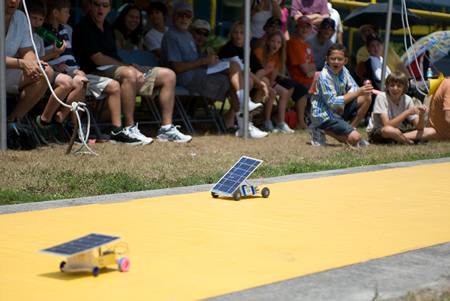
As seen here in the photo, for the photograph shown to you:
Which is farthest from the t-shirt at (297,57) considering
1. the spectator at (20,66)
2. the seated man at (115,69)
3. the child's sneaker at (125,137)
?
the spectator at (20,66)

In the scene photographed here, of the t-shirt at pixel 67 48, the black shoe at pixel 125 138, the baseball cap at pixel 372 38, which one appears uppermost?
the t-shirt at pixel 67 48

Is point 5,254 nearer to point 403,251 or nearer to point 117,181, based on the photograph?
point 403,251

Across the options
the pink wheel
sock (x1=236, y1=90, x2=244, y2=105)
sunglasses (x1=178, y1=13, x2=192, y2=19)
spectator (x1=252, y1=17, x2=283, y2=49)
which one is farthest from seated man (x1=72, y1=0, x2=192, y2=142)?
the pink wheel

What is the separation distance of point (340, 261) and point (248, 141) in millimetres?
5453

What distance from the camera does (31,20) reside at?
734 cm

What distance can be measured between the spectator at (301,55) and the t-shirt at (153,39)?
7.22 feet

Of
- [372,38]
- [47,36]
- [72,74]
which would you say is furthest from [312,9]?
[47,36]

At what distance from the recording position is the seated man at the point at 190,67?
30.1ft

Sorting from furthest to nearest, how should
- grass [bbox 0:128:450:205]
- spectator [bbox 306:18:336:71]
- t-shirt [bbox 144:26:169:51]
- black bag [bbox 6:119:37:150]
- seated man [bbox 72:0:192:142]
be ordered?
spectator [bbox 306:18:336:71]
t-shirt [bbox 144:26:169:51]
seated man [bbox 72:0:192:142]
black bag [bbox 6:119:37:150]
grass [bbox 0:128:450:205]

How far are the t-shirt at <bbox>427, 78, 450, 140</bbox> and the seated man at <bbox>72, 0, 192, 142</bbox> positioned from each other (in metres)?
2.85

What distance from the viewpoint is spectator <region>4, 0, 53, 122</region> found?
6836 millimetres

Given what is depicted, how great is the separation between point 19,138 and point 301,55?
211 inches

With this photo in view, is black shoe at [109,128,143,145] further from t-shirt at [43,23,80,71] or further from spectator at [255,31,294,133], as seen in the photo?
spectator at [255,31,294,133]

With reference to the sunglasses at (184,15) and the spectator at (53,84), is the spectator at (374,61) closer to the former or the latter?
the sunglasses at (184,15)
